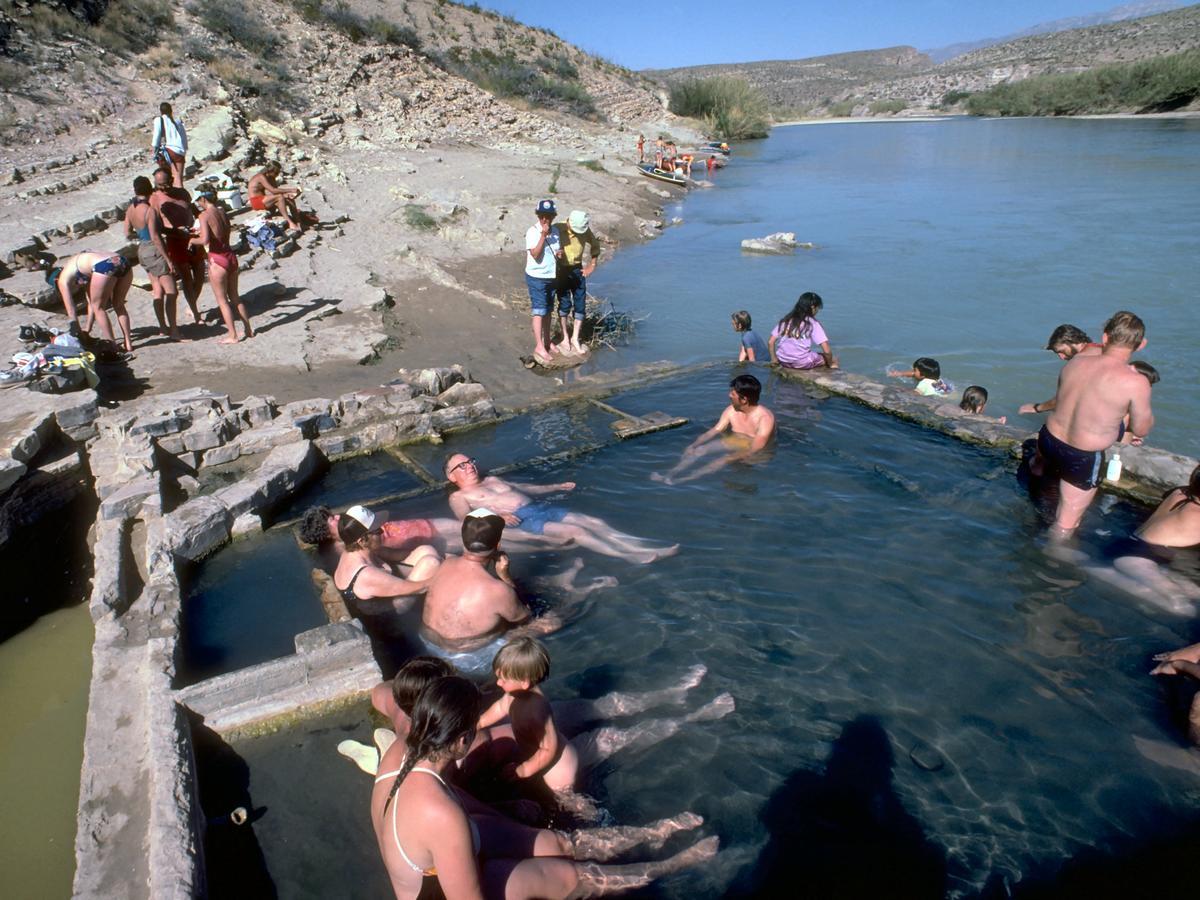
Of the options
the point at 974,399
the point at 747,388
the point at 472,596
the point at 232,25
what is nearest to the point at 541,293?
the point at 747,388

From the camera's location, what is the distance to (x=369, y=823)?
342cm

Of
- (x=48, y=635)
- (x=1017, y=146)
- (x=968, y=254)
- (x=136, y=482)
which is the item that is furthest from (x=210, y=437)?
(x=1017, y=146)

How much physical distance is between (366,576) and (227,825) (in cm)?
179

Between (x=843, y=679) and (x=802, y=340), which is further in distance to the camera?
(x=802, y=340)

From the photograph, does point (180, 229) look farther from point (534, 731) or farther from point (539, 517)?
point (534, 731)

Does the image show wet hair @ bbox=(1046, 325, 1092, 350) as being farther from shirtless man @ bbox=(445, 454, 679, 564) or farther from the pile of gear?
the pile of gear

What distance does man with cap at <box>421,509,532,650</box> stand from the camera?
443 centimetres

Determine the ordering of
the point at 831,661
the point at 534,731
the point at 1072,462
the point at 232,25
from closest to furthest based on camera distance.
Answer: the point at 534,731, the point at 831,661, the point at 1072,462, the point at 232,25

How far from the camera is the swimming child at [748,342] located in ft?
29.9

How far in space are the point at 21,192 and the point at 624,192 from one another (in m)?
15.6

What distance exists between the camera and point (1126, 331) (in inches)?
189

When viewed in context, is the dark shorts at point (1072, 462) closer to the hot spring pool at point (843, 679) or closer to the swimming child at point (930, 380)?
the hot spring pool at point (843, 679)

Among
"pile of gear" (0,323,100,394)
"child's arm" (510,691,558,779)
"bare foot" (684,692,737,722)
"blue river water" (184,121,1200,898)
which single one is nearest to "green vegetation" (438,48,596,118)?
"pile of gear" (0,323,100,394)

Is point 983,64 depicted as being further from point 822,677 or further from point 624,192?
point 822,677
